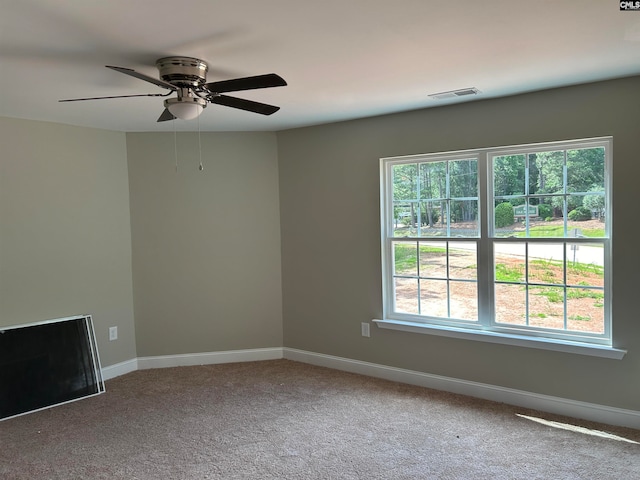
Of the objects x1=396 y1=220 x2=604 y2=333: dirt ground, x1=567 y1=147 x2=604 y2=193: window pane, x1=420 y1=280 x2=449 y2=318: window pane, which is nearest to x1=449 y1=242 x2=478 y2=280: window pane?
x1=396 y1=220 x2=604 y2=333: dirt ground

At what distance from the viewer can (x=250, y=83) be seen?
212 cm

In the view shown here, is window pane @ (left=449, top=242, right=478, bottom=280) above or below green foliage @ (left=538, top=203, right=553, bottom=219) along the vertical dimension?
below

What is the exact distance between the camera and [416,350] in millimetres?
3770

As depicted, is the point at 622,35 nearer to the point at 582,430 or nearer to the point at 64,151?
the point at 582,430

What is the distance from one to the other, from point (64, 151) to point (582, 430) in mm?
4501

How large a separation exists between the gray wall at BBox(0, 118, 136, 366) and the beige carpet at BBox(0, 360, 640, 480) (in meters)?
0.80

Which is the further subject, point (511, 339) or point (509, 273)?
point (509, 273)

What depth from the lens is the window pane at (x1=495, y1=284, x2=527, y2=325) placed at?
3.36 m

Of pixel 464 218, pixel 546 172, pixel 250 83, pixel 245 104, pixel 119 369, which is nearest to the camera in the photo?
pixel 250 83

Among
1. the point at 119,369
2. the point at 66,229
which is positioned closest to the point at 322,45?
the point at 66,229

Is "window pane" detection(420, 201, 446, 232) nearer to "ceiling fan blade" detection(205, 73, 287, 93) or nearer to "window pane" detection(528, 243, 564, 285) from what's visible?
"window pane" detection(528, 243, 564, 285)

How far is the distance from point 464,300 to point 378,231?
0.93 metres

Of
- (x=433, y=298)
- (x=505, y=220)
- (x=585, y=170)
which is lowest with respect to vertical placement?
(x=433, y=298)

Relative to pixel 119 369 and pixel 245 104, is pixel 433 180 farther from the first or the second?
pixel 119 369
